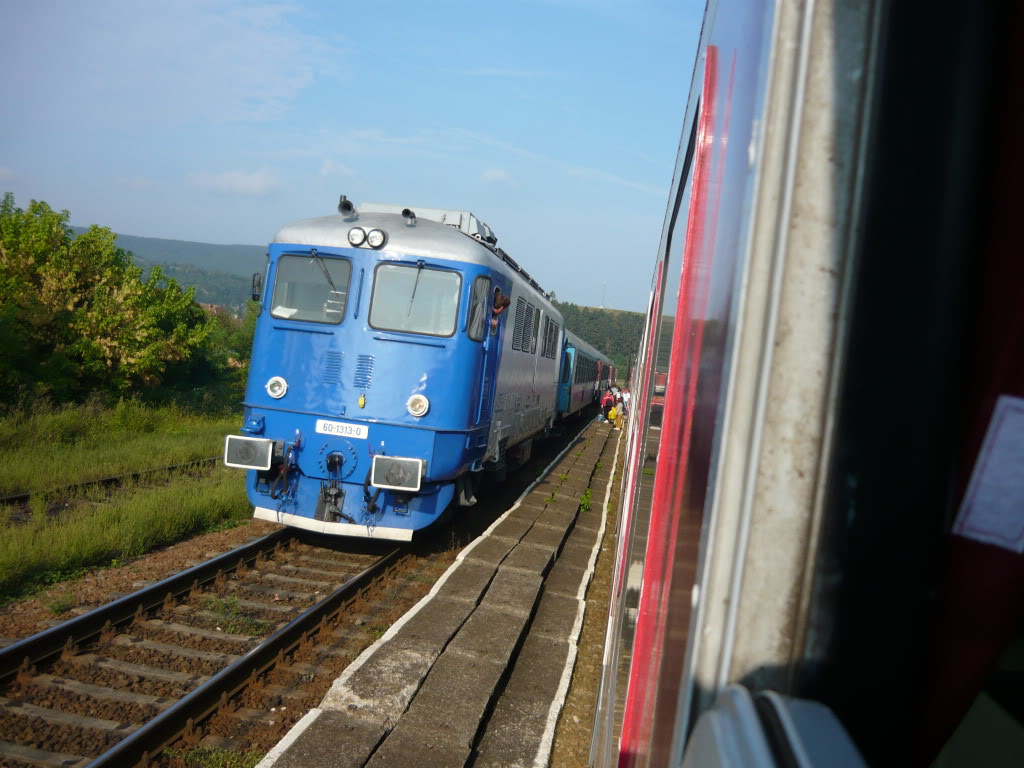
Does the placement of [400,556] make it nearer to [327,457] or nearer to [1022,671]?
[327,457]

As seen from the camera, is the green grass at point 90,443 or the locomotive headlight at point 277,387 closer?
the locomotive headlight at point 277,387

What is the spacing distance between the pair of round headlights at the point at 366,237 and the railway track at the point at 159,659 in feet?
10.6

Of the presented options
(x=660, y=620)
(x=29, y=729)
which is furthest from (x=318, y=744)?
(x=660, y=620)

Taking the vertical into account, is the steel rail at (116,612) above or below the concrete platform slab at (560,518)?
below

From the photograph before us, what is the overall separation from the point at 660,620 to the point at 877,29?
93 centimetres

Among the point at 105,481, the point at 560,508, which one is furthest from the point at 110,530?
the point at 560,508

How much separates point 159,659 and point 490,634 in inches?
90.5

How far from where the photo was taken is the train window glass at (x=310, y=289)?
8.08 metres

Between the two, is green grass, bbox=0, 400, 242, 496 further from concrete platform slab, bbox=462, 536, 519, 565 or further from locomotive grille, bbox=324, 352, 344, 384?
concrete platform slab, bbox=462, 536, 519, 565

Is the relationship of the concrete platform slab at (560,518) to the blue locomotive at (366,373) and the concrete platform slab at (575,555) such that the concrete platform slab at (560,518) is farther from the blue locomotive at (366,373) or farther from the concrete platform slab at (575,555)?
the blue locomotive at (366,373)

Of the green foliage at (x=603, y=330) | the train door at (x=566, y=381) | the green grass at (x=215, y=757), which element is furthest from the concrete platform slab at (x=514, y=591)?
the green foliage at (x=603, y=330)

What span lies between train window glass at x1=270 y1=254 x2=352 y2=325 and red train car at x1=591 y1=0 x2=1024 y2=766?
7464 mm

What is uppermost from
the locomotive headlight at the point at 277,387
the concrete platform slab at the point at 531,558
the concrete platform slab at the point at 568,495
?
the locomotive headlight at the point at 277,387

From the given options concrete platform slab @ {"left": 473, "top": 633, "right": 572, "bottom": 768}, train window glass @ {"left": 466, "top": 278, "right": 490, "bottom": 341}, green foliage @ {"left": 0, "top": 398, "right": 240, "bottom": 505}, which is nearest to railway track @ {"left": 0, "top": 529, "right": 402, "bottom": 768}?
concrete platform slab @ {"left": 473, "top": 633, "right": 572, "bottom": 768}
